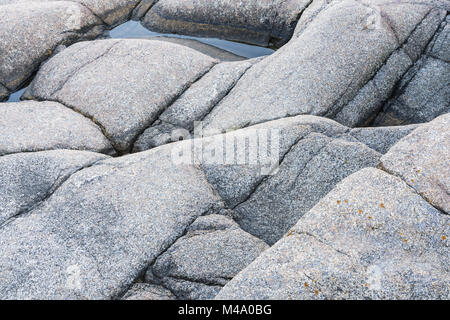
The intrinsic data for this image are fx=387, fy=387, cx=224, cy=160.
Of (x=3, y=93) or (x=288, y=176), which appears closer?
(x=288, y=176)

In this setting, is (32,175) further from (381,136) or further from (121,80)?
(381,136)

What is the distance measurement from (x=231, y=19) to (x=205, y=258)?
853cm

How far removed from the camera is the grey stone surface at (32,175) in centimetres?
628

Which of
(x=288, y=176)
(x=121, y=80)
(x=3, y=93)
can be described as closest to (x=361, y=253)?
(x=288, y=176)

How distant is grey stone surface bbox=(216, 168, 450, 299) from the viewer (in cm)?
405

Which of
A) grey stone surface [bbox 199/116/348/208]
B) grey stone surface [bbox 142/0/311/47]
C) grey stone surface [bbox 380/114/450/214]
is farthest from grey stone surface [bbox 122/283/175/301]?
grey stone surface [bbox 142/0/311/47]

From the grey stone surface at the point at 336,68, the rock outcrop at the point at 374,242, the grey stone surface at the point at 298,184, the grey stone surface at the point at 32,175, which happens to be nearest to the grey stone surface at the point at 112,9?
the grey stone surface at the point at 336,68

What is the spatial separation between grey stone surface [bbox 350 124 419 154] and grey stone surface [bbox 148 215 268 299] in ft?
8.68

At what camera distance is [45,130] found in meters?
8.09

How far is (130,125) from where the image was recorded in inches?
348

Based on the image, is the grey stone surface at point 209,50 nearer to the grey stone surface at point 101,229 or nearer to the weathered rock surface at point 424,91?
the weathered rock surface at point 424,91

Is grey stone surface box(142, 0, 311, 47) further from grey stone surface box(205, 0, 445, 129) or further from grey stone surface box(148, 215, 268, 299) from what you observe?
grey stone surface box(148, 215, 268, 299)

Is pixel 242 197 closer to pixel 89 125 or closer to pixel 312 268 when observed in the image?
pixel 312 268

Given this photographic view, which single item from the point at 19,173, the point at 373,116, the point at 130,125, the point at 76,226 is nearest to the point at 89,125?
the point at 130,125
